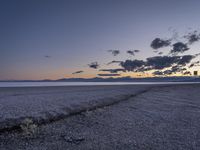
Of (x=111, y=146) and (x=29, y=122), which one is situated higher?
(x=29, y=122)

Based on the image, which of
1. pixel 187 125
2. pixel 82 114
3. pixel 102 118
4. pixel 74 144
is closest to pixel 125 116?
pixel 102 118

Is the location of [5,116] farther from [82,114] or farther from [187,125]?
[187,125]

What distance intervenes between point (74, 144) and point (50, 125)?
257 cm

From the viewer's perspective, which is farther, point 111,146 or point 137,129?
point 137,129

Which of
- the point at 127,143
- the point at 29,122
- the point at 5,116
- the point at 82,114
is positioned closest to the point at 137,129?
the point at 127,143

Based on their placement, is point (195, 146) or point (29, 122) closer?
point (195, 146)

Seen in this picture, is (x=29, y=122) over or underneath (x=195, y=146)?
over

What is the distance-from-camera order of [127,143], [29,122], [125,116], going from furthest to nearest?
[125,116] < [29,122] < [127,143]

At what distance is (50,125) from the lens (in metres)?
10.8

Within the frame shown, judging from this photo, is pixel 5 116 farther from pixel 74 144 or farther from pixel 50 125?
pixel 74 144

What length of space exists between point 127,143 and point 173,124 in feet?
14.0

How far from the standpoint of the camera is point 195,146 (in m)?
8.60

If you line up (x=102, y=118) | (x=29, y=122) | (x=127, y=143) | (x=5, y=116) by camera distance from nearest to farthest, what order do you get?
(x=127, y=143) → (x=29, y=122) → (x=5, y=116) → (x=102, y=118)

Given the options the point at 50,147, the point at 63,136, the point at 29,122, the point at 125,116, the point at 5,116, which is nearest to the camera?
the point at 50,147
